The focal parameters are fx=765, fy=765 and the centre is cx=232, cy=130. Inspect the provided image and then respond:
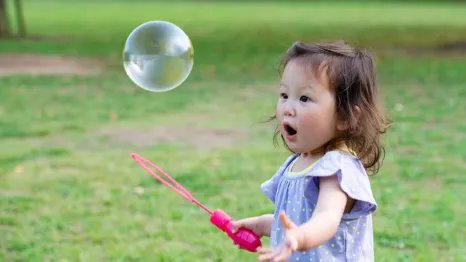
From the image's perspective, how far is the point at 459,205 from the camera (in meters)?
4.80

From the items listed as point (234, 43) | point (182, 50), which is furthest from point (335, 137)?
point (234, 43)

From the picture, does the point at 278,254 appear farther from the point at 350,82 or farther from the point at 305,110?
the point at 350,82

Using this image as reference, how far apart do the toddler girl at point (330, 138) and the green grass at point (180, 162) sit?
1.51m

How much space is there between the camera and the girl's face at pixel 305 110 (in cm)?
229

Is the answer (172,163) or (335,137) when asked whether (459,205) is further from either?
(335,137)

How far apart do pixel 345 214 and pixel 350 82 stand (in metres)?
0.41

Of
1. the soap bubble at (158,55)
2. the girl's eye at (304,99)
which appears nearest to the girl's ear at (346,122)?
the girl's eye at (304,99)

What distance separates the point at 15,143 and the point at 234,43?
34.6 feet

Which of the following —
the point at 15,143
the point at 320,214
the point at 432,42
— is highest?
the point at 320,214

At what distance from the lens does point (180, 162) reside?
5926mm

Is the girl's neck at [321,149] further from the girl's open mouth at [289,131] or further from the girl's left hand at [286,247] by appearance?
the girl's left hand at [286,247]

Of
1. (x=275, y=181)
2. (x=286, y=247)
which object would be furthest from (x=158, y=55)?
(x=286, y=247)

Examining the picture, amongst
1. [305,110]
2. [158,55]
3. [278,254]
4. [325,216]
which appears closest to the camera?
[278,254]

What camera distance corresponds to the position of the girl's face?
7.52 ft
